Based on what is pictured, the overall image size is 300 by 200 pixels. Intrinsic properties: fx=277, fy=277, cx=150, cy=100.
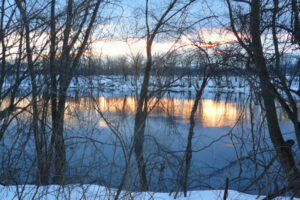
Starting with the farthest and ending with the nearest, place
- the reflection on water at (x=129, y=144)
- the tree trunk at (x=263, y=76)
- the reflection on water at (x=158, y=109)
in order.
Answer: the tree trunk at (x=263, y=76) → the reflection on water at (x=158, y=109) → the reflection on water at (x=129, y=144)

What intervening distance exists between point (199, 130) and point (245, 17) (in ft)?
20.0

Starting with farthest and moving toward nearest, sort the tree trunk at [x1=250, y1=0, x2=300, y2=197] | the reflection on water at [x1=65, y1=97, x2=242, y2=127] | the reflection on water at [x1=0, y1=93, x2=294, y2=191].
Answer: the tree trunk at [x1=250, y1=0, x2=300, y2=197] < the reflection on water at [x1=65, y1=97, x2=242, y2=127] < the reflection on water at [x1=0, y1=93, x2=294, y2=191]

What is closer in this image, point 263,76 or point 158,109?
point 263,76

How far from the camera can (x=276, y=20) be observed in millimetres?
3709

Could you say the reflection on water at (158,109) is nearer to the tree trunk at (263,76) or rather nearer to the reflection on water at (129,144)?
the reflection on water at (129,144)

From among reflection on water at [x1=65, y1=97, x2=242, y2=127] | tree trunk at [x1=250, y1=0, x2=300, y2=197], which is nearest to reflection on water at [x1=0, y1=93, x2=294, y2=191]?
reflection on water at [x1=65, y1=97, x2=242, y2=127]

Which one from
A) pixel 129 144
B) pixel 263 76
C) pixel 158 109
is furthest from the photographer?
pixel 158 109

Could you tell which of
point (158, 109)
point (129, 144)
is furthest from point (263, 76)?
point (129, 144)

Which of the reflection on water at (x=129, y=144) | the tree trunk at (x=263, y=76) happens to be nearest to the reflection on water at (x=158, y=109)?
the reflection on water at (x=129, y=144)

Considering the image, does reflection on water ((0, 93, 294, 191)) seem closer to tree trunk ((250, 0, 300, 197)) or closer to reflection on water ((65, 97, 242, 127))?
reflection on water ((65, 97, 242, 127))

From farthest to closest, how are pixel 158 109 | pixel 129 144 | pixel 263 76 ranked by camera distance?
1. pixel 158 109
2. pixel 263 76
3. pixel 129 144

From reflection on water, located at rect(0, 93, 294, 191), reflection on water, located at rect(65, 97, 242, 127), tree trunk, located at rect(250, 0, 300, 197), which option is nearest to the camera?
reflection on water, located at rect(0, 93, 294, 191)

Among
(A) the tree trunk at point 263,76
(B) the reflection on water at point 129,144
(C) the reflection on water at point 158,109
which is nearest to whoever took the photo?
(B) the reflection on water at point 129,144

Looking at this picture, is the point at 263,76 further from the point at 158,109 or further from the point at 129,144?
the point at 129,144
